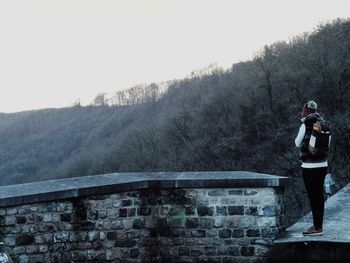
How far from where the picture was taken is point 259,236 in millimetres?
6531

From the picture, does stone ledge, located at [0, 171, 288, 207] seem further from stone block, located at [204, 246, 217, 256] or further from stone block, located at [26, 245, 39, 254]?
stone block, located at [204, 246, 217, 256]

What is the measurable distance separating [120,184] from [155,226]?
79cm

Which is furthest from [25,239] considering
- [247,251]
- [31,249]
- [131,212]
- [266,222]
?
[266,222]

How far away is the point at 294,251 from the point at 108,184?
2454mm

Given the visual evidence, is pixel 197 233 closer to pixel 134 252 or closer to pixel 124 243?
pixel 134 252

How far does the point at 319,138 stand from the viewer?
574cm

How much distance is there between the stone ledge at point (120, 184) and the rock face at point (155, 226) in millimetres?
77

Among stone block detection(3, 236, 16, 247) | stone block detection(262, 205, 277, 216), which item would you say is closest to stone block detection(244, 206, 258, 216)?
stone block detection(262, 205, 277, 216)

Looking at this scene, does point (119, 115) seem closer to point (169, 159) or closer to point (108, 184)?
point (169, 159)

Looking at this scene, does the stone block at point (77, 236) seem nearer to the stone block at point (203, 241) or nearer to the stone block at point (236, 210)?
the stone block at point (203, 241)

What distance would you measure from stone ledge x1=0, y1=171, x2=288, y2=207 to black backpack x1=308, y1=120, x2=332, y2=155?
0.82 m

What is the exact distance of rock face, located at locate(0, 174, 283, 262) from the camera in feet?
20.5

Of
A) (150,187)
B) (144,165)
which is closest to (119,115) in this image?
(144,165)

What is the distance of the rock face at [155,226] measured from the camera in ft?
20.5
